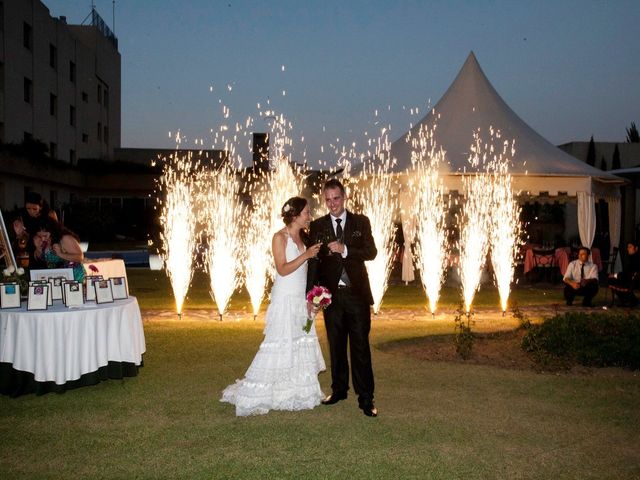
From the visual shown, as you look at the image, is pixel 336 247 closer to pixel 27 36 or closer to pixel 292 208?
pixel 292 208

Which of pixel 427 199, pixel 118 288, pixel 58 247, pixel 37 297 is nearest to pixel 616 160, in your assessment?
pixel 427 199

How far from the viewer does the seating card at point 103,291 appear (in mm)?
6918

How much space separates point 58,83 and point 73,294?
35043 mm

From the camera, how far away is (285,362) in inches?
236

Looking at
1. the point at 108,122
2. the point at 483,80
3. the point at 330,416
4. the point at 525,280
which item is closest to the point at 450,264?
the point at 525,280

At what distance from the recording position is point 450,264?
16.8 metres

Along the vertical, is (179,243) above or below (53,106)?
below

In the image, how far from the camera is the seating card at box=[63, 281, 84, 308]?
670 cm

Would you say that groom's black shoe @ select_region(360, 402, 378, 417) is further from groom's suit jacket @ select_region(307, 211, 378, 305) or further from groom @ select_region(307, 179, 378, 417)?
groom's suit jacket @ select_region(307, 211, 378, 305)

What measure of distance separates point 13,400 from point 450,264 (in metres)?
12.1

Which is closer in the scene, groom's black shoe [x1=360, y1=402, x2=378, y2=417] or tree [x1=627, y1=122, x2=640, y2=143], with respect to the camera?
groom's black shoe [x1=360, y1=402, x2=378, y2=417]

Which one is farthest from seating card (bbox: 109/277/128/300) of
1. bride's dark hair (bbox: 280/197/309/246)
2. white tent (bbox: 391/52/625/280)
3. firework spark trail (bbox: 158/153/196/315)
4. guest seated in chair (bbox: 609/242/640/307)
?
guest seated in chair (bbox: 609/242/640/307)

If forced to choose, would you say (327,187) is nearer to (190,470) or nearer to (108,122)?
(190,470)

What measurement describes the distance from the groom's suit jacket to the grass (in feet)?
3.75
